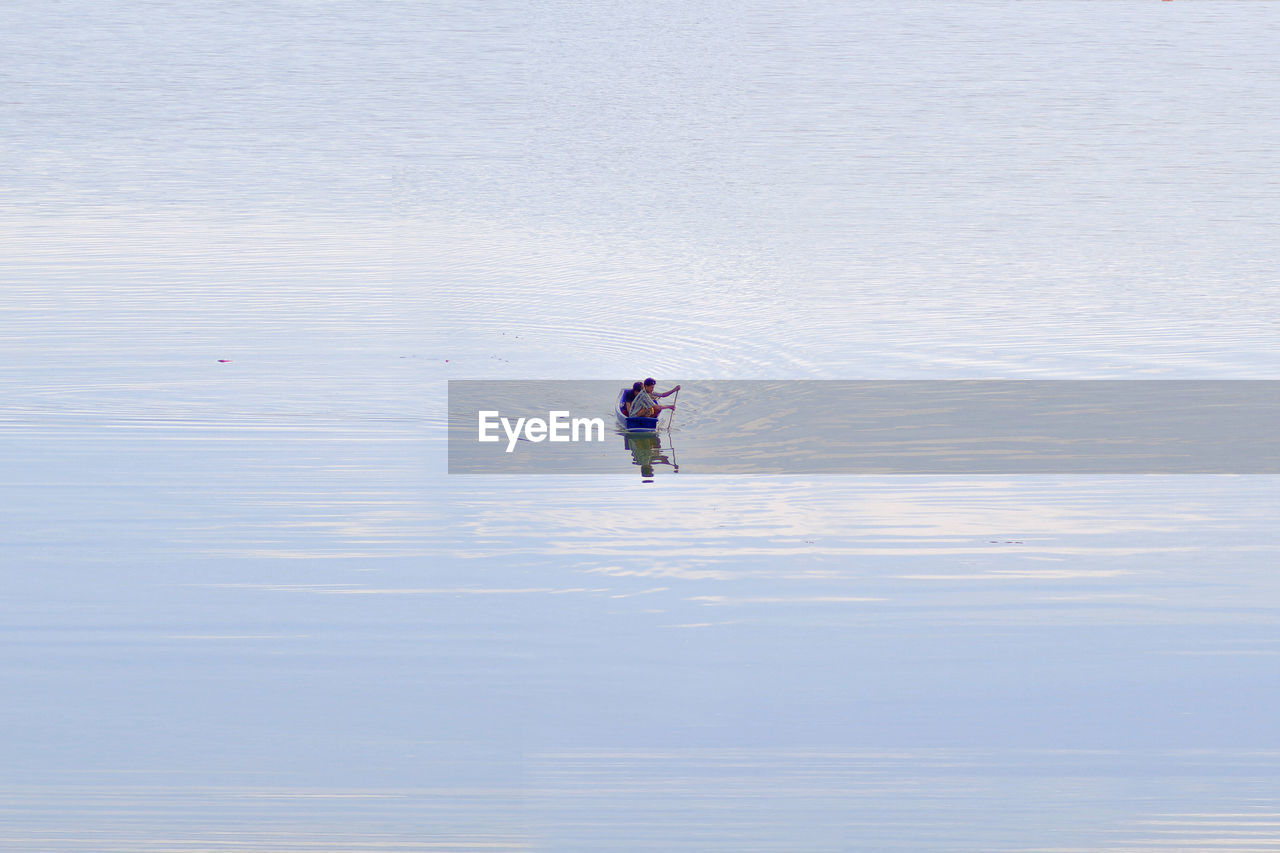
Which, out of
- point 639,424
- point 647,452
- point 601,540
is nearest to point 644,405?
point 639,424

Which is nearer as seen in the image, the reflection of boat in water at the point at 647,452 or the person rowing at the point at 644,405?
the reflection of boat in water at the point at 647,452

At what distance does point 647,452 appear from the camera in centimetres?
2123

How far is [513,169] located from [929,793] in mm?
42925

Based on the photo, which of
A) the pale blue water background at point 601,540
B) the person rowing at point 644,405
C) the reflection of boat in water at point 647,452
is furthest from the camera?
the person rowing at point 644,405

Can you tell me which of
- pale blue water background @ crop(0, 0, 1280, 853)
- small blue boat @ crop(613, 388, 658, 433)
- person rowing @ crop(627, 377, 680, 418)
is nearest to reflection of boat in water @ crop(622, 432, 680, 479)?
small blue boat @ crop(613, 388, 658, 433)

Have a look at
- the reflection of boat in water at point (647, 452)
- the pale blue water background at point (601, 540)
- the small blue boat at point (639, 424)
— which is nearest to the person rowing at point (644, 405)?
the small blue boat at point (639, 424)

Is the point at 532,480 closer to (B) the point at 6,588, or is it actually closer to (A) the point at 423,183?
(B) the point at 6,588

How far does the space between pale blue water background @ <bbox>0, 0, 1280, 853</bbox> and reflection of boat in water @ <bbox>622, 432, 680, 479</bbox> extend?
1053 mm

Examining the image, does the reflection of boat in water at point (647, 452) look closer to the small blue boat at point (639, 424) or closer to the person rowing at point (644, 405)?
the small blue boat at point (639, 424)

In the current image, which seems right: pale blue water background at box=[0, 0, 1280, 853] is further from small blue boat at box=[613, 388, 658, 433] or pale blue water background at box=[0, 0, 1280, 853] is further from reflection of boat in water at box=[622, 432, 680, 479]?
small blue boat at box=[613, 388, 658, 433]

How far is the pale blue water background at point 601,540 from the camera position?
11484mm

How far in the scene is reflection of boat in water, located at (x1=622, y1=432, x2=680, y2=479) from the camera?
2042 centimetres

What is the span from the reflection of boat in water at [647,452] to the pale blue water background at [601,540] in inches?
41.5

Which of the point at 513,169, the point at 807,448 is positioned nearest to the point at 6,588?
the point at 807,448
